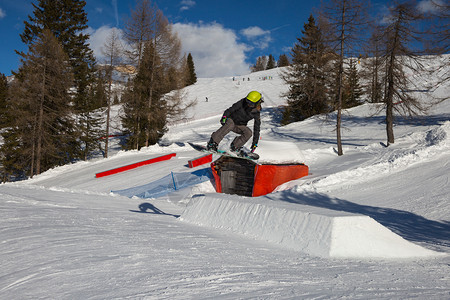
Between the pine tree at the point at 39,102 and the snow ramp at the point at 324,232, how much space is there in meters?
21.9

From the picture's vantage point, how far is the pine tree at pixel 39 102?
21.1 m

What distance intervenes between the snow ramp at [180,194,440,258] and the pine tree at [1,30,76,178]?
21.9 meters

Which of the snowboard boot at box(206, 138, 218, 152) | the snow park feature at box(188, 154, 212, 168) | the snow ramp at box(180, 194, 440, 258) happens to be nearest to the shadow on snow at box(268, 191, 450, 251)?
the snow ramp at box(180, 194, 440, 258)

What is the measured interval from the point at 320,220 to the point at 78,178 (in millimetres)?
17264

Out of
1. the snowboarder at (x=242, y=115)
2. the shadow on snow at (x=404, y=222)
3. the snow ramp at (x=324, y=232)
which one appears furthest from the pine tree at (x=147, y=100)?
the snow ramp at (x=324, y=232)

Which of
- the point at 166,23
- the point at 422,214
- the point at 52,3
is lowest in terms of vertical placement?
the point at 422,214

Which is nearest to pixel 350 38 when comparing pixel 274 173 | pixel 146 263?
pixel 274 173

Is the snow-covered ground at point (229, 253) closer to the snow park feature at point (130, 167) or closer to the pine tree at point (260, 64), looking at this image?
the snow park feature at point (130, 167)

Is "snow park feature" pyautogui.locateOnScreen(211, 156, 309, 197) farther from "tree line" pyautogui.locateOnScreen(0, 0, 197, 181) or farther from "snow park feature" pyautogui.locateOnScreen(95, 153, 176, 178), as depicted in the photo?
"tree line" pyautogui.locateOnScreen(0, 0, 197, 181)

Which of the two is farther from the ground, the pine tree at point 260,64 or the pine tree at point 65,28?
the pine tree at point 260,64

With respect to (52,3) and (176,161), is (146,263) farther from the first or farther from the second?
(52,3)

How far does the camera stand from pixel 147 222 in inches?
196

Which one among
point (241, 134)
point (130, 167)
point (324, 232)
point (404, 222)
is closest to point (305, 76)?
point (130, 167)

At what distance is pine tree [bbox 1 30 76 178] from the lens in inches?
831
